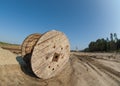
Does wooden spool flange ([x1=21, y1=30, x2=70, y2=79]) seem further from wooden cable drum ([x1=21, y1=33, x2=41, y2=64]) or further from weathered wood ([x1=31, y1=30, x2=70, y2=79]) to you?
wooden cable drum ([x1=21, y1=33, x2=41, y2=64])

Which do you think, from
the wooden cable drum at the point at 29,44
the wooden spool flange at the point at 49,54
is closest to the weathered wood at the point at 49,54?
the wooden spool flange at the point at 49,54

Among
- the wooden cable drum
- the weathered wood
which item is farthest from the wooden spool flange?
the wooden cable drum

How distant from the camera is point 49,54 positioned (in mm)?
6883

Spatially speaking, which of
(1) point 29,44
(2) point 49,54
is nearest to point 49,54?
(2) point 49,54

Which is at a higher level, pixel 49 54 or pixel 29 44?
pixel 29 44

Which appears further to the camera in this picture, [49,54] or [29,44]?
[29,44]

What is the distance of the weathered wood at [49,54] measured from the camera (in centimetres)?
633

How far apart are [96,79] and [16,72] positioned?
342cm

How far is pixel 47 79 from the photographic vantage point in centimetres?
682

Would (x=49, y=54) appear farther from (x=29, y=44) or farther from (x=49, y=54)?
(x=29, y=44)

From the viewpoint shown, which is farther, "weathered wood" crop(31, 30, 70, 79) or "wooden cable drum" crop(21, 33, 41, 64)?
"wooden cable drum" crop(21, 33, 41, 64)

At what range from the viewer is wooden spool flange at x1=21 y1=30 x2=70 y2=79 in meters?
6.32

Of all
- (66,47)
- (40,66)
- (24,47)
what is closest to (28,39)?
(24,47)

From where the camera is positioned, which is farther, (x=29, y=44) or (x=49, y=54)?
(x=29, y=44)
